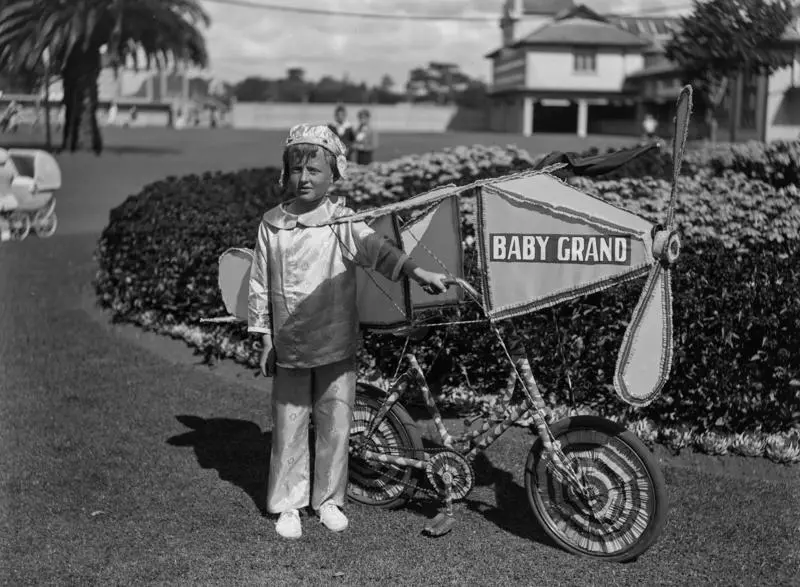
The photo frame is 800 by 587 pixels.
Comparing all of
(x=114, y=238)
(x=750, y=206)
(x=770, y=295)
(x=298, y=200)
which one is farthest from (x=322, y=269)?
(x=114, y=238)

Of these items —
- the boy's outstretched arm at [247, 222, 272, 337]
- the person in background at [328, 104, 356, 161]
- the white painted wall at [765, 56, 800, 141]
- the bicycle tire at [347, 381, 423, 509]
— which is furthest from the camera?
the white painted wall at [765, 56, 800, 141]

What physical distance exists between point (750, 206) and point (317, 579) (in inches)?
202

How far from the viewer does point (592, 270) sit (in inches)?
148

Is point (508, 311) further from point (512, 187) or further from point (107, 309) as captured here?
point (107, 309)

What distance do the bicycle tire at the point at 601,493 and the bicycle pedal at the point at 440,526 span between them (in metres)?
0.37

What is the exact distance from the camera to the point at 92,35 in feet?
18.2

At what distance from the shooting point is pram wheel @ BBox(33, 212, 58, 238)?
1339 centimetres

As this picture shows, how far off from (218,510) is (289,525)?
491 millimetres

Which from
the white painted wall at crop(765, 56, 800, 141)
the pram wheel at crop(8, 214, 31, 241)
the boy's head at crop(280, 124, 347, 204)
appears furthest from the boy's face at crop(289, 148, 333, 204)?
the white painted wall at crop(765, 56, 800, 141)

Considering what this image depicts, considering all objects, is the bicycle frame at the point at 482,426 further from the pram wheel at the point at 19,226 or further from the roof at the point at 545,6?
the pram wheel at the point at 19,226

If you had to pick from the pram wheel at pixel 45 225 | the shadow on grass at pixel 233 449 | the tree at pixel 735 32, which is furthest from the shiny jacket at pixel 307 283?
the pram wheel at pixel 45 225

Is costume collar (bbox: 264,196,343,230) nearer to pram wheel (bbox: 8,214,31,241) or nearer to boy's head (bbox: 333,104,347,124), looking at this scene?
pram wheel (bbox: 8,214,31,241)

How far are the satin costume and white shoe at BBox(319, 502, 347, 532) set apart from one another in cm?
3

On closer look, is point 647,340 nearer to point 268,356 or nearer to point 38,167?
point 268,356
